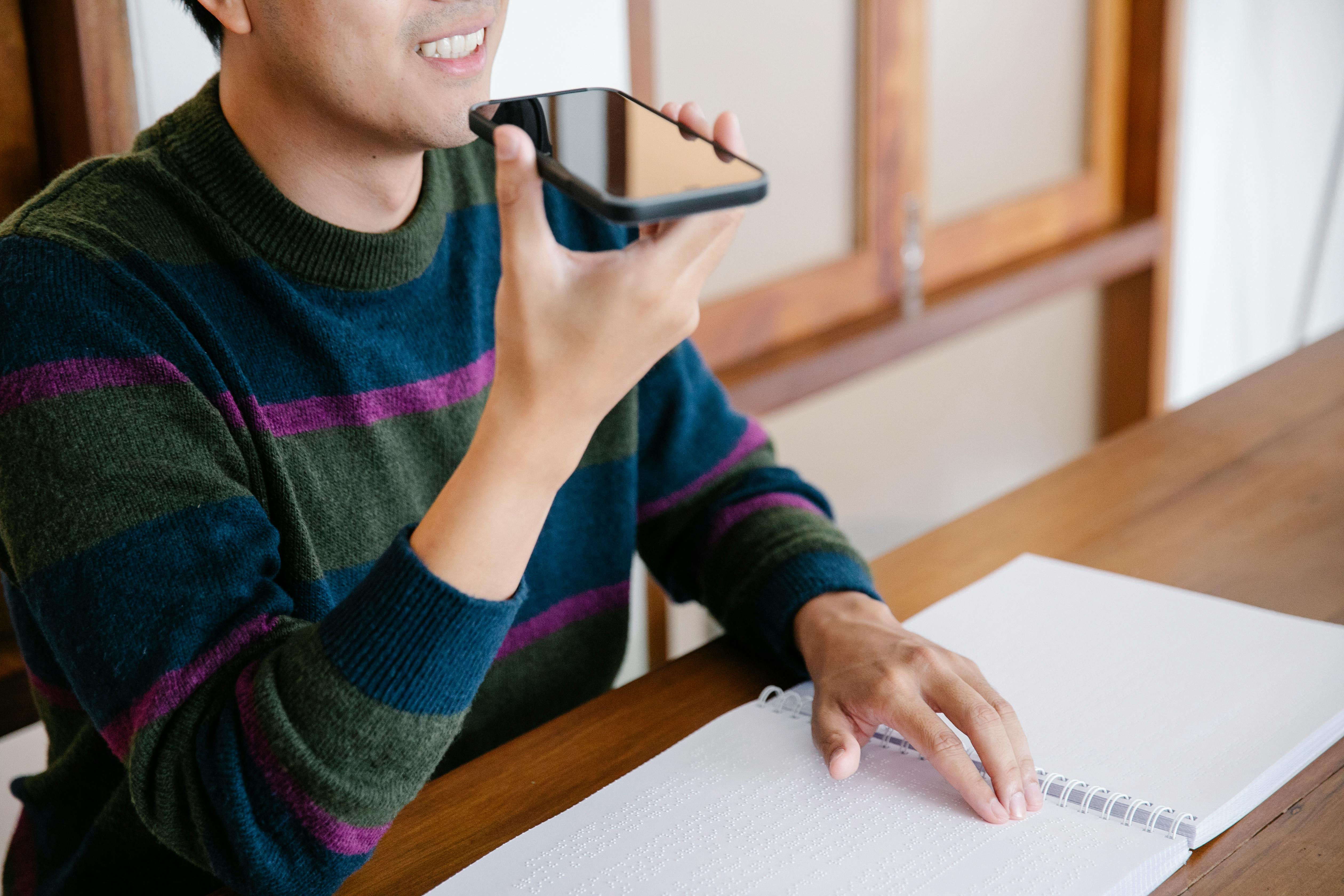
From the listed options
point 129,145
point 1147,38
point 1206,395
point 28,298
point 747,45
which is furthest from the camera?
point 1147,38

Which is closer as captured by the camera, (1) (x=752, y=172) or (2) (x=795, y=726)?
(1) (x=752, y=172)

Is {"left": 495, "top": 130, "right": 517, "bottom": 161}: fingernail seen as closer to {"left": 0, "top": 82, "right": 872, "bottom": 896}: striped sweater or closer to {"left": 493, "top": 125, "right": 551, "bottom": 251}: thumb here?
{"left": 493, "top": 125, "right": 551, "bottom": 251}: thumb

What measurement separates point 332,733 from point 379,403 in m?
0.30

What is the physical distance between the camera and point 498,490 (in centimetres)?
62

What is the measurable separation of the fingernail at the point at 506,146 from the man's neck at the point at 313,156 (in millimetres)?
296

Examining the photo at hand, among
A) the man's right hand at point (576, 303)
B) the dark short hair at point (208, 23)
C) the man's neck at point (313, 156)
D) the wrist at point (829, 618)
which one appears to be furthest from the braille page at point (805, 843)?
the dark short hair at point (208, 23)

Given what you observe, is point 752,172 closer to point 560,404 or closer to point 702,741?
point 560,404

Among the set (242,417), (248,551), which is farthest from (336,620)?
(242,417)

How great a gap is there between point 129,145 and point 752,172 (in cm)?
70

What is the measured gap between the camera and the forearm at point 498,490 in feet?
2.00

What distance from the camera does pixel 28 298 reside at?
0.71 meters

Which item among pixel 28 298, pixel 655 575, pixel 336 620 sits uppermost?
pixel 28 298

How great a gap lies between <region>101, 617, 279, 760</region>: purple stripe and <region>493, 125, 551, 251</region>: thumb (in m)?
0.25

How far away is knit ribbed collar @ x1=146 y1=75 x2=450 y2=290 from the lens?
0.81m
